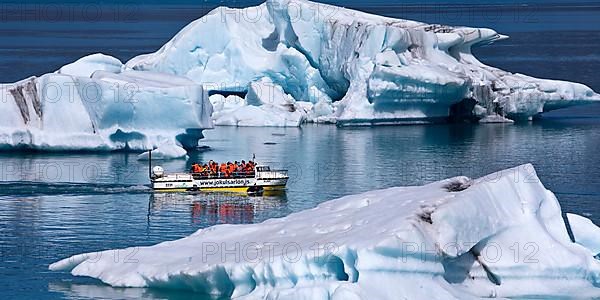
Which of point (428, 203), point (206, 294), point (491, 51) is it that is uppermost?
point (491, 51)

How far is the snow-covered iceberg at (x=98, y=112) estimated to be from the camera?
113 ft

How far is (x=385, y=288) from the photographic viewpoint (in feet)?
53.1

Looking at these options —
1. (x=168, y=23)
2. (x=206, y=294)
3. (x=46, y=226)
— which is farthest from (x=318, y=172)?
(x=168, y=23)

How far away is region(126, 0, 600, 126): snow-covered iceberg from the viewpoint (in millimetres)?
41500

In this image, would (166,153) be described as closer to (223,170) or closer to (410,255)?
(223,170)

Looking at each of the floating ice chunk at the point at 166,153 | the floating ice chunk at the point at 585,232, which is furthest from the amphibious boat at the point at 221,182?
the floating ice chunk at the point at 585,232

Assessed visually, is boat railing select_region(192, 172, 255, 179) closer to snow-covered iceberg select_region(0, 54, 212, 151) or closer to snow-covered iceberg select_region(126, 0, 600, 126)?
snow-covered iceberg select_region(0, 54, 212, 151)

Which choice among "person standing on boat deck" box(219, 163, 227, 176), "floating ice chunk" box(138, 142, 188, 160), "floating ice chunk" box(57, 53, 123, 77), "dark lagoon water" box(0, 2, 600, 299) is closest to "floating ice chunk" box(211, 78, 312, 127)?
"dark lagoon water" box(0, 2, 600, 299)

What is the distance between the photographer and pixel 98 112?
34.6 meters

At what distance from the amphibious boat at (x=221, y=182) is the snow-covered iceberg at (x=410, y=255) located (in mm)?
10833

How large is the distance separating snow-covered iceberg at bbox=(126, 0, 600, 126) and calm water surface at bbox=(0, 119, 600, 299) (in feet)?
2.37

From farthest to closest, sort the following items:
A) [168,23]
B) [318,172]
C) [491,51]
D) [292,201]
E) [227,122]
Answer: [168,23] → [491,51] → [227,122] → [318,172] → [292,201]

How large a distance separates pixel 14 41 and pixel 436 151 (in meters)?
41.8

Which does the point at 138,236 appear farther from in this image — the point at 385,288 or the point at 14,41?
the point at 14,41
